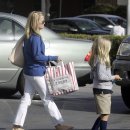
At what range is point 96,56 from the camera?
821 centimetres

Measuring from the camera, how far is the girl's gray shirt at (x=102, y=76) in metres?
8.15

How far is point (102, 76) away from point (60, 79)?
2.16ft

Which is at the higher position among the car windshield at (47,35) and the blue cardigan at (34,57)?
the blue cardigan at (34,57)

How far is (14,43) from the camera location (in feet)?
39.7

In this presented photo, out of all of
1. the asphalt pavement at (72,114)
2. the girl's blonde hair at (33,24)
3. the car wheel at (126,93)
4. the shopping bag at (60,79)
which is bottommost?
the asphalt pavement at (72,114)

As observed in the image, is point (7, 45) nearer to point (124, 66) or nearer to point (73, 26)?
point (124, 66)

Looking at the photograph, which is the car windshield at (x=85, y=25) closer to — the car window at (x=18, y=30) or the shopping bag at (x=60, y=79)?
the car window at (x=18, y=30)

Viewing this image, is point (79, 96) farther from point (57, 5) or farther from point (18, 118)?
point (57, 5)

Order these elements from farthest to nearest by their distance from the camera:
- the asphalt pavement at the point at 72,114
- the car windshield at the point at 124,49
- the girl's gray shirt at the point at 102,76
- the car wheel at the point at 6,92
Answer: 1. the car wheel at the point at 6,92
2. the car windshield at the point at 124,49
3. the asphalt pavement at the point at 72,114
4. the girl's gray shirt at the point at 102,76

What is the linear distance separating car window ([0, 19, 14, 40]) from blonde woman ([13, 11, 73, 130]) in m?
3.67

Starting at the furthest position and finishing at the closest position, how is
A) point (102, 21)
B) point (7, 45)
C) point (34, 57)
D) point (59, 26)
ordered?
point (102, 21)
point (59, 26)
point (7, 45)
point (34, 57)

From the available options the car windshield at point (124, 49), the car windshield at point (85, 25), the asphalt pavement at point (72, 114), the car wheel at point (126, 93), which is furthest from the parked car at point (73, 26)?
the car windshield at point (124, 49)

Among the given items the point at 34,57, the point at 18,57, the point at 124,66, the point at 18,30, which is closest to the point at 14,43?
the point at 18,30

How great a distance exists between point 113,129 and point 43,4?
29429 mm
